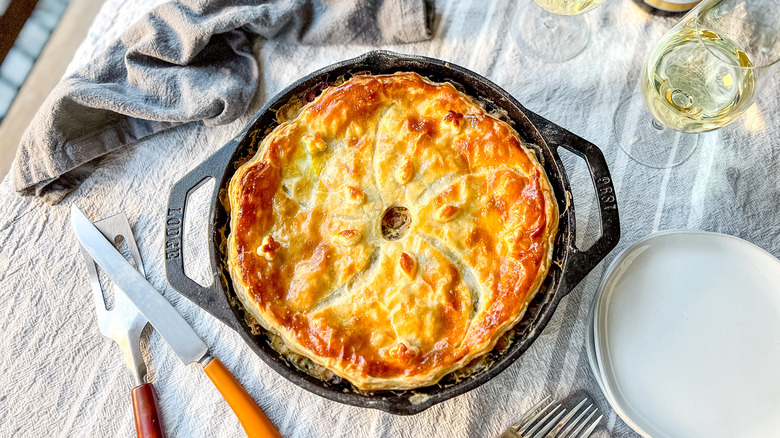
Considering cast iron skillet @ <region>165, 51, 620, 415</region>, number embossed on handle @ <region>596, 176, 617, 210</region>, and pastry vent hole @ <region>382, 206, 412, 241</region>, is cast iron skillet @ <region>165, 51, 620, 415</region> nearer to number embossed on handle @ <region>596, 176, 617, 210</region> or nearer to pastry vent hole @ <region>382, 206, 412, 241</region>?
number embossed on handle @ <region>596, 176, 617, 210</region>

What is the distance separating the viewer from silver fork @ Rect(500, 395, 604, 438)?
2311mm

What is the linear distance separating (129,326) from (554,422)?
1867mm

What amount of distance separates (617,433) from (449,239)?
1.12 metres

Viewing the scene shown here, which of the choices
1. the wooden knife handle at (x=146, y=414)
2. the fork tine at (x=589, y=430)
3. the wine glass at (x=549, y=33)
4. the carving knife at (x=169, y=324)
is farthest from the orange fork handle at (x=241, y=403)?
the wine glass at (x=549, y=33)

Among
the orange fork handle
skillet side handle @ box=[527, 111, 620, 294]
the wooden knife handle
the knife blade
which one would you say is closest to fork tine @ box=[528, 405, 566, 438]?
skillet side handle @ box=[527, 111, 620, 294]

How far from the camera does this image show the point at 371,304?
6.80ft

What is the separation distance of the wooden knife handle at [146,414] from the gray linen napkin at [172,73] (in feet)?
3.50

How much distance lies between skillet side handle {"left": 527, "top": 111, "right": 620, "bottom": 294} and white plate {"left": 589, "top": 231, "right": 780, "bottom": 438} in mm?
214

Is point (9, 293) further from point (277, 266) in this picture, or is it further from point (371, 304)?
point (371, 304)

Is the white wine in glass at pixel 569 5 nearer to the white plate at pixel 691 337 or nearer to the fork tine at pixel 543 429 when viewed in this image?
the white plate at pixel 691 337

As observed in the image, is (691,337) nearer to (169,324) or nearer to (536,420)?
(536,420)

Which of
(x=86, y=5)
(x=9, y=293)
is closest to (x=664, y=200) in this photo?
(x=9, y=293)

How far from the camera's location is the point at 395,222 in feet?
7.31

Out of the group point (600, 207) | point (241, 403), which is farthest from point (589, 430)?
point (241, 403)
